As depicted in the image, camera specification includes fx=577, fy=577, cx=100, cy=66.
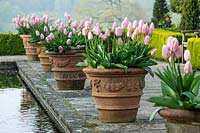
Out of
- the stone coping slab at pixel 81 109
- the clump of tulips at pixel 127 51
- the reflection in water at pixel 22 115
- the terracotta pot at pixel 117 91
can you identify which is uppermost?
the clump of tulips at pixel 127 51

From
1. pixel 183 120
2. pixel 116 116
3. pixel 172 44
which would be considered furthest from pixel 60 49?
pixel 183 120

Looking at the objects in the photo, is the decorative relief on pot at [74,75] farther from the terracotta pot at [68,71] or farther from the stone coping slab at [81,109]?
the stone coping slab at [81,109]

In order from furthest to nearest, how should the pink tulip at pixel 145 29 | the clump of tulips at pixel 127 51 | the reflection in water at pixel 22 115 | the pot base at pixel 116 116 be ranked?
the reflection in water at pixel 22 115 → the pot base at pixel 116 116 → the clump of tulips at pixel 127 51 → the pink tulip at pixel 145 29

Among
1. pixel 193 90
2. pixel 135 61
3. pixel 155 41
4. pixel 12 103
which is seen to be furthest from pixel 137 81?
pixel 155 41

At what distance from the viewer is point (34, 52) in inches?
590

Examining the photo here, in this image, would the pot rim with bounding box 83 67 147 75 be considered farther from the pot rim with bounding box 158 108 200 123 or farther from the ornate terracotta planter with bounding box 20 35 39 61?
the ornate terracotta planter with bounding box 20 35 39 61

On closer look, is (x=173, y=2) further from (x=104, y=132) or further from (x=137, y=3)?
(x=104, y=132)

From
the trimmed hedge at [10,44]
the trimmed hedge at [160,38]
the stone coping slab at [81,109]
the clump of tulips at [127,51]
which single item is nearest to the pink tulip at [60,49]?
the stone coping slab at [81,109]

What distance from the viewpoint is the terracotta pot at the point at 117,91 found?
5.75 m

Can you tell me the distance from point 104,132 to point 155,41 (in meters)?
11.0

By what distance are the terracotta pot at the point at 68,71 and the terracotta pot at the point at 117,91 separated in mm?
2897

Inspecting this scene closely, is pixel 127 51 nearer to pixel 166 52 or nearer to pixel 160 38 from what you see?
pixel 166 52

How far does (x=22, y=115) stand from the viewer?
7.59 meters

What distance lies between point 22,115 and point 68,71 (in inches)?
59.1
